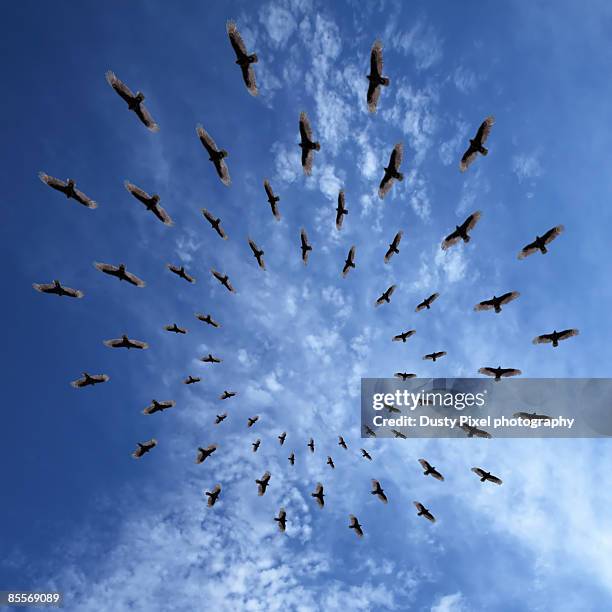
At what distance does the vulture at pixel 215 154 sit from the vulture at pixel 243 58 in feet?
16.3

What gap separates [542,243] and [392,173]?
14.5 meters

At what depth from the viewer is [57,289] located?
32125mm

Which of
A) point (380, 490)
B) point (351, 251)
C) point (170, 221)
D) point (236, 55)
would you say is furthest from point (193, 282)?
point (380, 490)

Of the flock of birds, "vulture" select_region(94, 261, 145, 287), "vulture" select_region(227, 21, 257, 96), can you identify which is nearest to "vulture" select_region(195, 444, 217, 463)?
the flock of birds

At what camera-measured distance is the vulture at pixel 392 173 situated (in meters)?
27.1

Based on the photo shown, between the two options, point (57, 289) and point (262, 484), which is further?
point (262, 484)

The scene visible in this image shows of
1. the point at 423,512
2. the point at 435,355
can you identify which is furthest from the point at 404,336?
the point at 423,512

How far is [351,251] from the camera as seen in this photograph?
37375 mm

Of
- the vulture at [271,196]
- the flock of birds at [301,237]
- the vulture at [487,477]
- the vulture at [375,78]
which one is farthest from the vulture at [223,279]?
the vulture at [487,477]

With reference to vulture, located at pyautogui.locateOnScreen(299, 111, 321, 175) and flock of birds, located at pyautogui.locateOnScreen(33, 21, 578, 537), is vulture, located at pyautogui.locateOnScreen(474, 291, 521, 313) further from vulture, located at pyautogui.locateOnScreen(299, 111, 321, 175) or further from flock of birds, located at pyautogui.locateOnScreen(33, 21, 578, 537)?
vulture, located at pyautogui.locateOnScreen(299, 111, 321, 175)

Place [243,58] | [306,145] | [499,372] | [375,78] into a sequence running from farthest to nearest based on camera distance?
[499,372]
[306,145]
[375,78]
[243,58]

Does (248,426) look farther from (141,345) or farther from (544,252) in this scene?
(544,252)

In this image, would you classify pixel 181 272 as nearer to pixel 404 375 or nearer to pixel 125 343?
pixel 125 343

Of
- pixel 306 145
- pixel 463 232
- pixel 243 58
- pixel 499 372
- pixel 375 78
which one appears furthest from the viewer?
pixel 499 372
